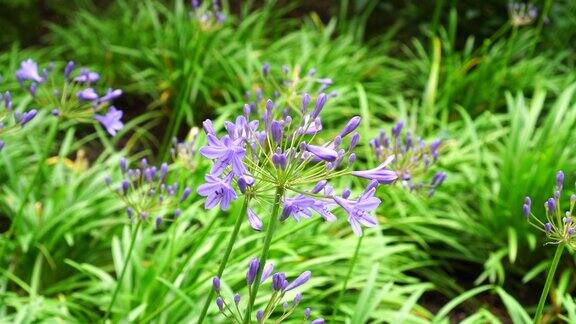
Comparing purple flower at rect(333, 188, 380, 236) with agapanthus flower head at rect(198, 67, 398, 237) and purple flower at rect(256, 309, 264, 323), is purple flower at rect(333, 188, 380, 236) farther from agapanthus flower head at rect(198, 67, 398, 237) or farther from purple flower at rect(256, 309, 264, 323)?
purple flower at rect(256, 309, 264, 323)

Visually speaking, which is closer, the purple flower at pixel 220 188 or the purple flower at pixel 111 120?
the purple flower at pixel 220 188

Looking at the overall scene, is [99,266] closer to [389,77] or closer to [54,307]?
[54,307]

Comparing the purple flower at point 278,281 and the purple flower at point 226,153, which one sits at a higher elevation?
the purple flower at point 226,153

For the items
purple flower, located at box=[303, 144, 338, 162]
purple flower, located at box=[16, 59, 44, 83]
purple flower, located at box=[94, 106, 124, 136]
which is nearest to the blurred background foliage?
purple flower, located at box=[94, 106, 124, 136]

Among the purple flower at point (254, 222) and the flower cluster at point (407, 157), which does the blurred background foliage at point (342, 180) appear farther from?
the purple flower at point (254, 222)

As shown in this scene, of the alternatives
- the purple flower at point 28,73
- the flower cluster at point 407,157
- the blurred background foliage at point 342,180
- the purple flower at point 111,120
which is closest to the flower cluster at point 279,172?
the flower cluster at point 407,157

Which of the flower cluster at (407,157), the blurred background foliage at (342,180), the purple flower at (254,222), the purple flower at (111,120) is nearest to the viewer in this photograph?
the purple flower at (254,222)

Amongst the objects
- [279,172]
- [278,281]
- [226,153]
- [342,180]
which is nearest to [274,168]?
[279,172]
